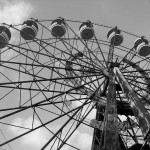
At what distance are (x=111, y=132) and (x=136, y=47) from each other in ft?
37.7

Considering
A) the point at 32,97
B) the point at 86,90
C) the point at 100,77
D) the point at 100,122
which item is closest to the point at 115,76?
the point at 100,77

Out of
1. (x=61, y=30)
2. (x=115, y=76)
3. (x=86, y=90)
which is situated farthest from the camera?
(x=61, y=30)

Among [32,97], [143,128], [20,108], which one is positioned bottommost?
[143,128]

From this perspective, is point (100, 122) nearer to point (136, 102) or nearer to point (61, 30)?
point (136, 102)

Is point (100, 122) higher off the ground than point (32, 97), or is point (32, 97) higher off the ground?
point (32, 97)

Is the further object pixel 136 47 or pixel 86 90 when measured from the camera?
pixel 136 47

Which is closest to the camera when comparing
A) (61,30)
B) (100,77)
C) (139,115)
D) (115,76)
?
(139,115)

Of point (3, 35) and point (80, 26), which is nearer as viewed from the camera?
point (3, 35)

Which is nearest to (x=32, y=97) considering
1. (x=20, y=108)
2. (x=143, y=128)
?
(x=20, y=108)

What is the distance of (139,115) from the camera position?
6375 millimetres

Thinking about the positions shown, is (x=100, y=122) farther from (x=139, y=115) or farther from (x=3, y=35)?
(x=3, y=35)

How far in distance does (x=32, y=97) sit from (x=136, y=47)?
7.58 m

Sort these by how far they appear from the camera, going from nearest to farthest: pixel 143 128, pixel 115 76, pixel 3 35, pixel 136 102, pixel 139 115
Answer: pixel 143 128, pixel 139 115, pixel 136 102, pixel 115 76, pixel 3 35

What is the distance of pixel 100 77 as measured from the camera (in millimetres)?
11375
